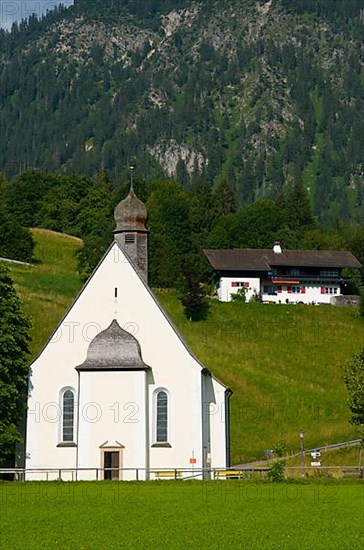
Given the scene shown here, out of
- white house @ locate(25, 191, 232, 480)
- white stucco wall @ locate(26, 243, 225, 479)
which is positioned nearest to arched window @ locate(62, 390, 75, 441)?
white house @ locate(25, 191, 232, 480)

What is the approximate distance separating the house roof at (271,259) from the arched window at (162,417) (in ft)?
204

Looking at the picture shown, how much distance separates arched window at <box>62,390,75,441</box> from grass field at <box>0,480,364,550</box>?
7.28 meters

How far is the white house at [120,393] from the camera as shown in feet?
150

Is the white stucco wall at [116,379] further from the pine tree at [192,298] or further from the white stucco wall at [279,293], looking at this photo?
the white stucco wall at [279,293]

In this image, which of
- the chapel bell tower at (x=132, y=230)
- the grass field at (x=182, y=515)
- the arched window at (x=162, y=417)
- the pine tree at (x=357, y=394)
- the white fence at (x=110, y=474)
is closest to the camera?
the grass field at (x=182, y=515)

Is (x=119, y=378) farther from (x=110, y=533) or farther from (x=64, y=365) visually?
(x=110, y=533)

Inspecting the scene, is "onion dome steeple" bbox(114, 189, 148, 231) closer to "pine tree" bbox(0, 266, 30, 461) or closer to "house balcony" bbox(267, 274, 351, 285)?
"pine tree" bbox(0, 266, 30, 461)

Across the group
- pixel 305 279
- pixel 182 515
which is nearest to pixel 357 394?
pixel 182 515

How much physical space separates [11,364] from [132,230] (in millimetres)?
10894

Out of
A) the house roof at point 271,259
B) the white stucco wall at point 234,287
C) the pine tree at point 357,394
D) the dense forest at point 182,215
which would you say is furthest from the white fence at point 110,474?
the dense forest at point 182,215

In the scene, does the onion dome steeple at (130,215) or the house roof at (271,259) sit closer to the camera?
the onion dome steeple at (130,215)

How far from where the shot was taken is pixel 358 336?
8450 centimetres

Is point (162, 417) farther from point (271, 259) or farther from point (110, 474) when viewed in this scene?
point (271, 259)

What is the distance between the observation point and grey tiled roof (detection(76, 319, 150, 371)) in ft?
152
